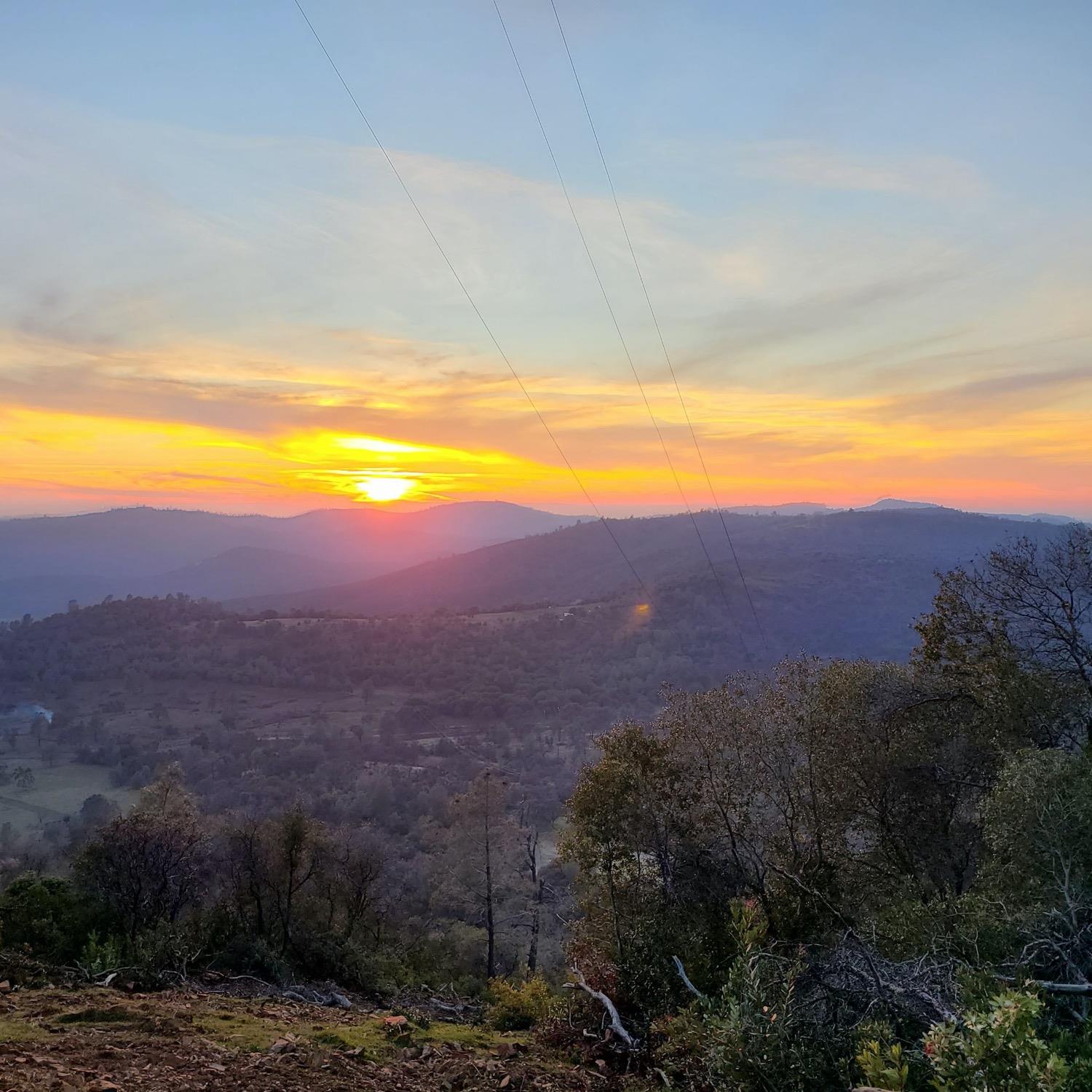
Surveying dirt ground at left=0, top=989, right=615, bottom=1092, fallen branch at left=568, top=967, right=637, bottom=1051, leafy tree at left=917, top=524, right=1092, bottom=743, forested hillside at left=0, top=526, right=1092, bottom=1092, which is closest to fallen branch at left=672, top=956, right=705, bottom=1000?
forested hillside at left=0, top=526, right=1092, bottom=1092

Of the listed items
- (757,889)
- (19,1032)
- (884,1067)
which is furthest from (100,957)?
(884,1067)

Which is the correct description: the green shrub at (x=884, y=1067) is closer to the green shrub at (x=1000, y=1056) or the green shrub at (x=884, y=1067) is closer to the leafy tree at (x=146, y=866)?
the green shrub at (x=1000, y=1056)

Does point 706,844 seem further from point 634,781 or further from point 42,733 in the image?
point 42,733

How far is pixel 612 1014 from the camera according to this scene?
1144 cm

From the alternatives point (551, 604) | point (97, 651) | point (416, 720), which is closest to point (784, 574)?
point (551, 604)

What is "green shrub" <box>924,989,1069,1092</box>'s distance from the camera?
4172 millimetres

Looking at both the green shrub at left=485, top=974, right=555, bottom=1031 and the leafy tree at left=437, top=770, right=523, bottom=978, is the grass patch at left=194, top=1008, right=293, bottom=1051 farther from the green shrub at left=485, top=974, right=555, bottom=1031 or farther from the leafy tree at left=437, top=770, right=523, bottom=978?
the leafy tree at left=437, top=770, right=523, bottom=978

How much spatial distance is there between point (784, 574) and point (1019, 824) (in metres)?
142

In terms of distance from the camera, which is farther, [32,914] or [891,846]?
[891,846]

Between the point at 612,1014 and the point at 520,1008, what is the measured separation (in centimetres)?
421

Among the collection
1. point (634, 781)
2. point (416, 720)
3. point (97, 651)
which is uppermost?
point (634, 781)

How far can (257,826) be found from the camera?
76.0 feet

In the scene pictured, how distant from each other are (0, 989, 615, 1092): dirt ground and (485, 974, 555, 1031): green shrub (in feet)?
7.49

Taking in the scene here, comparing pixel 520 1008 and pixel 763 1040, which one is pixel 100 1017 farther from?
pixel 763 1040
